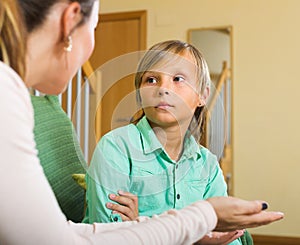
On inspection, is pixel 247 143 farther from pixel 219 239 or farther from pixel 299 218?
pixel 219 239

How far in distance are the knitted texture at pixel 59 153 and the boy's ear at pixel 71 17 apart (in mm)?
678

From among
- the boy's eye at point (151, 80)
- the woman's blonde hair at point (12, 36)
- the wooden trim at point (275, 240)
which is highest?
the woman's blonde hair at point (12, 36)

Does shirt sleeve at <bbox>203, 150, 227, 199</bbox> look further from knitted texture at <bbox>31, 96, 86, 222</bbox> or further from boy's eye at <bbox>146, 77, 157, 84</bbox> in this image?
knitted texture at <bbox>31, 96, 86, 222</bbox>

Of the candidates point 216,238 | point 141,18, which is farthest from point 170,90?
point 141,18

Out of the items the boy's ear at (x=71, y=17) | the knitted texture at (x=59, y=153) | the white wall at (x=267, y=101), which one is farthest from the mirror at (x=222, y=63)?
the boy's ear at (x=71, y=17)

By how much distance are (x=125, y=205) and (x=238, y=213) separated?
398 mm

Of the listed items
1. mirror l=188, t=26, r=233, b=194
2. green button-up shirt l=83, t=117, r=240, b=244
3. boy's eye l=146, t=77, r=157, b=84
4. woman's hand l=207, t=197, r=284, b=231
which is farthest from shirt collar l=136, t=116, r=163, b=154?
mirror l=188, t=26, r=233, b=194

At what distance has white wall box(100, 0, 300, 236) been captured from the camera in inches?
130

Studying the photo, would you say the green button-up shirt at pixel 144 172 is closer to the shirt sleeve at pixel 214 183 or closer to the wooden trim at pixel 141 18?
the shirt sleeve at pixel 214 183

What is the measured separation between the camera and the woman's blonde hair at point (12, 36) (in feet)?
2.11

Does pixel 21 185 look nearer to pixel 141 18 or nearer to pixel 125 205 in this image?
pixel 125 205

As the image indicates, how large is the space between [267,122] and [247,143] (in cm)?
20

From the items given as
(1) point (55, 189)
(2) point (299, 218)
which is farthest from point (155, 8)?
(1) point (55, 189)

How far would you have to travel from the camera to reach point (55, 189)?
4.51 feet
